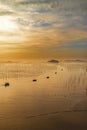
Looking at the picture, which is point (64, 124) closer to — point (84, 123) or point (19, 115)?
point (84, 123)

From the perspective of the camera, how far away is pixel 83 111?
3566cm

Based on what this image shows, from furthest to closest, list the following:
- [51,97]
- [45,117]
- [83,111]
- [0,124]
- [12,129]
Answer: [51,97]
[83,111]
[45,117]
[0,124]
[12,129]

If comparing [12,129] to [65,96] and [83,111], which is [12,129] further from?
[65,96]

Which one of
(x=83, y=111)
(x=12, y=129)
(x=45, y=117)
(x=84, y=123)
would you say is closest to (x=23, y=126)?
(x=12, y=129)

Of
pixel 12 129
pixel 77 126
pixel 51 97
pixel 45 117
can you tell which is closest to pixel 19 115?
pixel 45 117

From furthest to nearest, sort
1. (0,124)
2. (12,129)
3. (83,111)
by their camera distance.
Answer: (83,111) → (0,124) → (12,129)

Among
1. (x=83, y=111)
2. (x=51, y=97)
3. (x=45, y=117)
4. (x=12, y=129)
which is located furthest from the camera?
(x=51, y=97)

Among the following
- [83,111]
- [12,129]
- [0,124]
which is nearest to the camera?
[12,129]

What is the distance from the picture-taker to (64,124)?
29938 mm

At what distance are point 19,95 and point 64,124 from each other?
1962 cm

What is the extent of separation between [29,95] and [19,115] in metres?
15.0

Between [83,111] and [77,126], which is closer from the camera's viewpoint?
[77,126]

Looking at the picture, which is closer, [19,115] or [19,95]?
[19,115]

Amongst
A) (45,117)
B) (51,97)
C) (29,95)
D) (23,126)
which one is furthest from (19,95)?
(23,126)
